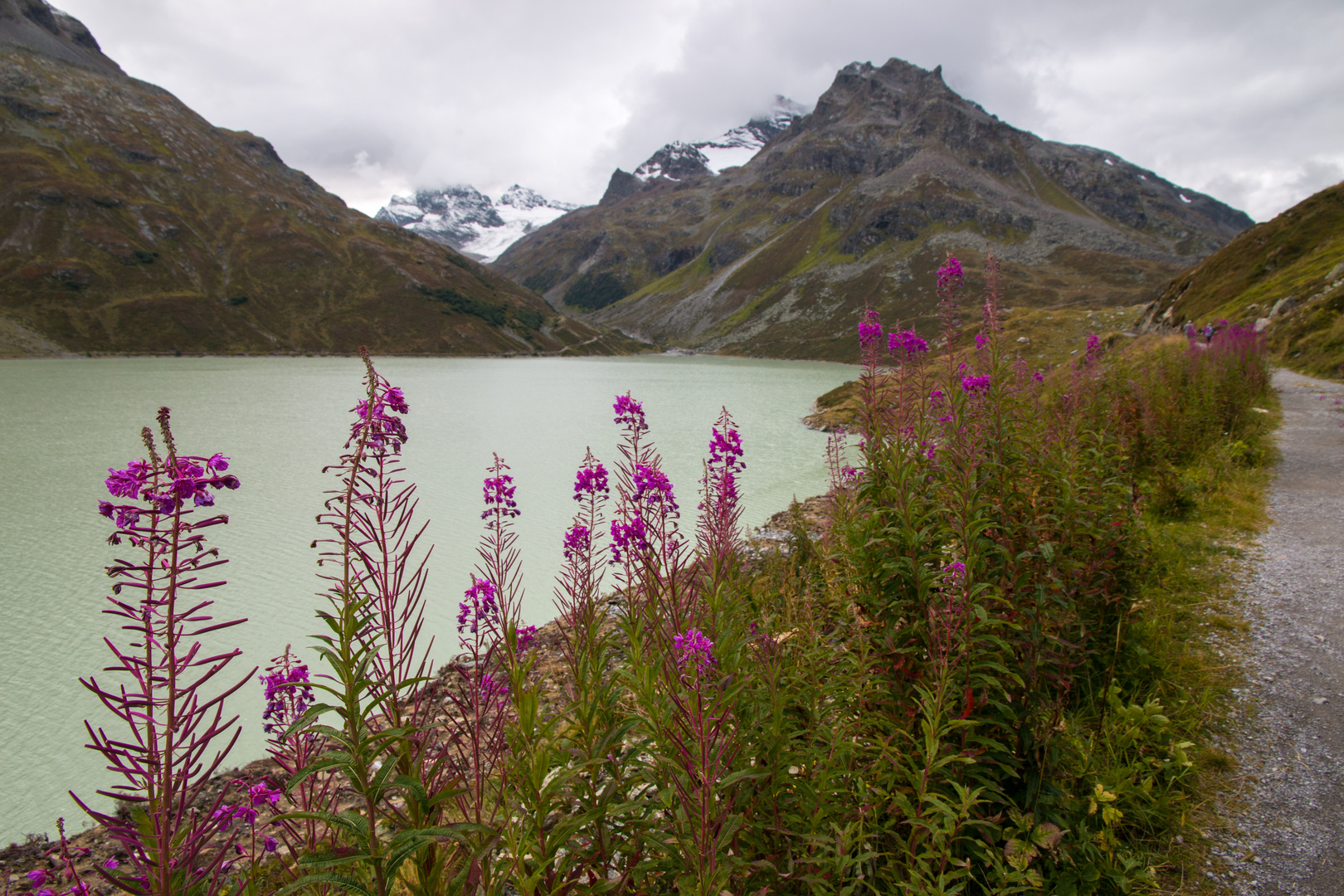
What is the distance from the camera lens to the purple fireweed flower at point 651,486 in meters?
3.74

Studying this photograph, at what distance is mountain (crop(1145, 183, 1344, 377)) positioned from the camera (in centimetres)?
2384

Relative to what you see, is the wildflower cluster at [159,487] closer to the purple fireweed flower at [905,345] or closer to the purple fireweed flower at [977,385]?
the purple fireweed flower at [905,345]

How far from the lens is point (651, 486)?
387 centimetres

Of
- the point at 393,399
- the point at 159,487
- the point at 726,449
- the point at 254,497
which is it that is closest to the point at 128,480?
the point at 159,487

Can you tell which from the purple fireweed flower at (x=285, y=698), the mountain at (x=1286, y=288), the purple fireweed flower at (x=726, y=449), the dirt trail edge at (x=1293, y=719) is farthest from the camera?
the mountain at (x=1286, y=288)

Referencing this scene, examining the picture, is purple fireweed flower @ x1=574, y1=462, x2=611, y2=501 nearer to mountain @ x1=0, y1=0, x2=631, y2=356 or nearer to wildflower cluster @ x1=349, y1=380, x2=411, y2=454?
wildflower cluster @ x1=349, y1=380, x2=411, y2=454

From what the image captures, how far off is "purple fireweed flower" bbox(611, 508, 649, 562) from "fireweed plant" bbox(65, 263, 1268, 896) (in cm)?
A: 3

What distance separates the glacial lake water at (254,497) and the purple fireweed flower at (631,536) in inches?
255

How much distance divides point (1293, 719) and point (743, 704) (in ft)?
15.4

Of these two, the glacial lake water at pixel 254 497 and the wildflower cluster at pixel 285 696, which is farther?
the glacial lake water at pixel 254 497

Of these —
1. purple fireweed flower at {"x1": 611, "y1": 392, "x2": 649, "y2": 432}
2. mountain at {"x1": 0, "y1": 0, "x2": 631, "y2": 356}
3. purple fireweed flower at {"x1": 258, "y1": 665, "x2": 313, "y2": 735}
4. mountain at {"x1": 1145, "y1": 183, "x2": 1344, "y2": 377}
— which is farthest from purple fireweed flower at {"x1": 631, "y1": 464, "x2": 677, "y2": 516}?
mountain at {"x1": 0, "y1": 0, "x2": 631, "y2": 356}

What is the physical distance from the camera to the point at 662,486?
3861 mm

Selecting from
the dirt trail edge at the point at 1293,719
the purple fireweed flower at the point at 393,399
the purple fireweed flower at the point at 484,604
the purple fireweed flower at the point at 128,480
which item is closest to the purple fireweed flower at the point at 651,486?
the purple fireweed flower at the point at 484,604

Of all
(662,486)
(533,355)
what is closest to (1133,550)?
(662,486)
